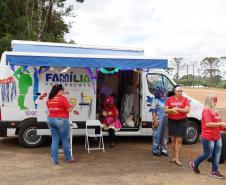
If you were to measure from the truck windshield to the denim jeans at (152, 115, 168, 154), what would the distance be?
4.86 ft

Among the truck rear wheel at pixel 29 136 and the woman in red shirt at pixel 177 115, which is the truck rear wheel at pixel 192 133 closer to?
the woman in red shirt at pixel 177 115

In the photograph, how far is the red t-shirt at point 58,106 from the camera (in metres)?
8.09

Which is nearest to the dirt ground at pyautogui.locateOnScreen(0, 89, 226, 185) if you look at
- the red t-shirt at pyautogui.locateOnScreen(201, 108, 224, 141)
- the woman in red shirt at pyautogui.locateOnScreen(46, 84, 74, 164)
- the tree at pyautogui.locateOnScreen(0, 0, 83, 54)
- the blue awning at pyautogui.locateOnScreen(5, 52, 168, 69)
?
the woman in red shirt at pyautogui.locateOnScreen(46, 84, 74, 164)

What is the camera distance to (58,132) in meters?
8.29

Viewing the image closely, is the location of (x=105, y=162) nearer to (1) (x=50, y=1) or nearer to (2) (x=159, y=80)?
(2) (x=159, y=80)

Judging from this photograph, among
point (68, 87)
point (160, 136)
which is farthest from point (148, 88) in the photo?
point (68, 87)

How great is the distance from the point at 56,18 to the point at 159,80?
2048cm

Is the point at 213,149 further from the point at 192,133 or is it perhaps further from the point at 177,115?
the point at 192,133

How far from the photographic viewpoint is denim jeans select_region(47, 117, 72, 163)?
812cm

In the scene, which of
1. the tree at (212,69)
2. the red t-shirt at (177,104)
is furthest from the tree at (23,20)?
the tree at (212,69)

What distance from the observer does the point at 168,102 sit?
8.46 meters

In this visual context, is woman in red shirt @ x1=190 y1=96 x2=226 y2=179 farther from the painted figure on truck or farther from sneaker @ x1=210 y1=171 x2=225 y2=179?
the painted figure on truck

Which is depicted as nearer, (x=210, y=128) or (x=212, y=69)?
(x=210, y=128)

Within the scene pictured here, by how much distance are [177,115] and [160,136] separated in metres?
0.91
